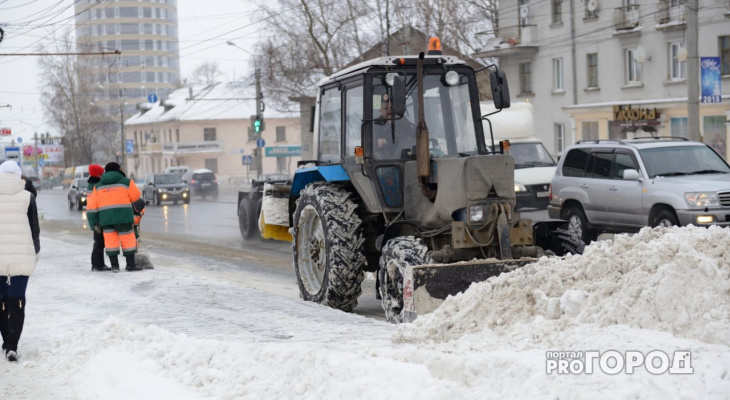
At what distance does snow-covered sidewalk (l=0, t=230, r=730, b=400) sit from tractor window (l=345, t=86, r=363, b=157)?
181 cm

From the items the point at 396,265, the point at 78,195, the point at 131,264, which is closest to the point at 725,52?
the point at 131,264

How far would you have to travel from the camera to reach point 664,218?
1480 centimetres

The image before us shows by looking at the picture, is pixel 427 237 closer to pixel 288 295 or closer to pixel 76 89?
pixel 288 295

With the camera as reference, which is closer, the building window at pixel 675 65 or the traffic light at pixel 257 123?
the building window at pixel 675 65

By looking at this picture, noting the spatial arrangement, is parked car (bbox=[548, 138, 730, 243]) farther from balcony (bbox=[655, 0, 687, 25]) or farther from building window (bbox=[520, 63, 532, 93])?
building window (bbox=[520, 63, 532, 93])

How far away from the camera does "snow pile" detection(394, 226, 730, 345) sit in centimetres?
596

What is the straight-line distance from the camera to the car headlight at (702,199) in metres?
14.2

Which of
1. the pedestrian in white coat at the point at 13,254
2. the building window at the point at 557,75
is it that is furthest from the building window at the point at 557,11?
the pedestrian in white coat at the point at 13,254

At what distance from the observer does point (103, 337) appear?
27.4 ft

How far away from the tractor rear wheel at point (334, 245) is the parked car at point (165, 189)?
31.7 metres

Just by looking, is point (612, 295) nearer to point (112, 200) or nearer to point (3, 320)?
point (3, 320)

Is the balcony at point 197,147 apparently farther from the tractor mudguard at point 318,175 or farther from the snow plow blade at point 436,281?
the snow plow blade at point 436,281

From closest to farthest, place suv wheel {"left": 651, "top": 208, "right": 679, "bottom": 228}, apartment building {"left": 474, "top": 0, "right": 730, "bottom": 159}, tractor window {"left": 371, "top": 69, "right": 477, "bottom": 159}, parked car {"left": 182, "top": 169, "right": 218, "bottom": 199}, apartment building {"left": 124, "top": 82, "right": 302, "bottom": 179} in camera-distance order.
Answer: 1. tractor window {"left": 371, "top": 69, "right": 477, "bottom": 159}
2. suv wheel {"left": 651, "top": 208, "right": 679, "bottom": 228}
3. apartment building {"left": 474, "top": 0, "right": 730, "bottom": 159}
4. parked car {"left": 182, "top": 169, "right": 218, "bottom": 199}
5. apartment building {"left": 124, "top": 82, "right": 302, "bottom": 179}

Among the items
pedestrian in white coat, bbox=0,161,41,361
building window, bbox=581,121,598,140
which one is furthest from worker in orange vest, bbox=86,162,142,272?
building window, bbox=581,121,598,140
